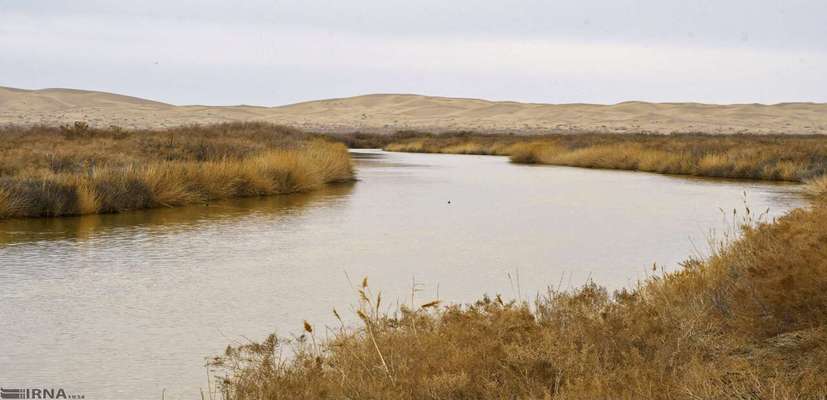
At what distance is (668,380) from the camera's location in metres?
3.59

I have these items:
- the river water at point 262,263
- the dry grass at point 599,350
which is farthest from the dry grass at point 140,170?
the dry grass at point 599,350

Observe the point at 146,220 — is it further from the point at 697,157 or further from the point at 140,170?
the point at 697,157

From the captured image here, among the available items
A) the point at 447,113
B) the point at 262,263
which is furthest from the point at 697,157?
the point at 447,113

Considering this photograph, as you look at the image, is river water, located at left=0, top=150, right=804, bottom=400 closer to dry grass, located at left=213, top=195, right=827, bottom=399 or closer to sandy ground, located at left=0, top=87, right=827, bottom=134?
dry grass, located at left=213, top=195, right=827, bottom=399

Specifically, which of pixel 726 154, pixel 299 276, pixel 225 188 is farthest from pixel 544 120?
pixel 299 276

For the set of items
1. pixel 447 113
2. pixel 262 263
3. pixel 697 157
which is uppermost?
pixel 447 113

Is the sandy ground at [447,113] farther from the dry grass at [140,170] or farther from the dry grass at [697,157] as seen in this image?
the dry grass at [140,170]

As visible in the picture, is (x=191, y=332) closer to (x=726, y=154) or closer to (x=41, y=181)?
(x=41, y=181)

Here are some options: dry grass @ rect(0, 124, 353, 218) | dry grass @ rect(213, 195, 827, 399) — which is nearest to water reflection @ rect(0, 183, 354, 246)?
dry grass @ rect(0, 124, 353, 218)

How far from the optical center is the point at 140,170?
13086mm

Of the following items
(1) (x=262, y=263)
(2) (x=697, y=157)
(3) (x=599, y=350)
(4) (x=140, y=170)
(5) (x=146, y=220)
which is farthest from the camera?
(2) (x=697, y=157)

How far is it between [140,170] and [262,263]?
5.90 metres

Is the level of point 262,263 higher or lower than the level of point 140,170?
lower

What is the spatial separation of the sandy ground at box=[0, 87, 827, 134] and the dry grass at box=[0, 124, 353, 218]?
48.2 m
